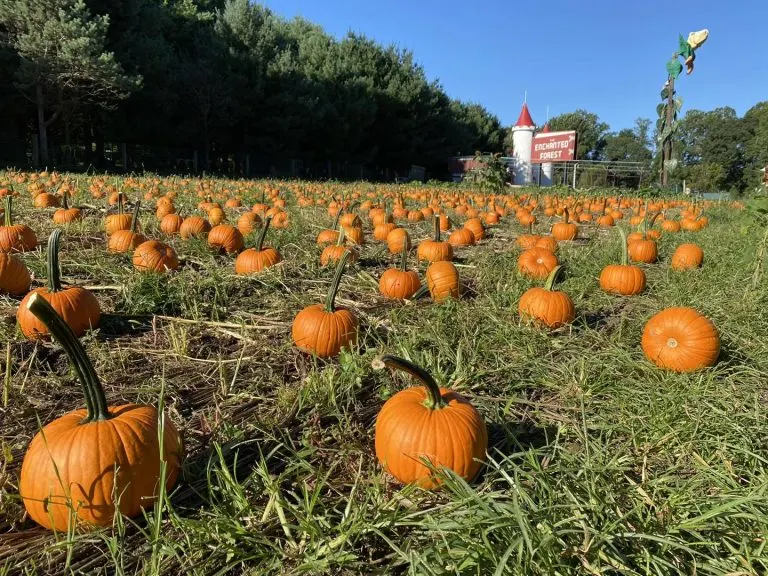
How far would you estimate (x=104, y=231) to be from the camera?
5.07m

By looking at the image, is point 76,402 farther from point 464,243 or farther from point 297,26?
point 297,26

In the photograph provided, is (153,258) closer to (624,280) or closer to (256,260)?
(256,260)

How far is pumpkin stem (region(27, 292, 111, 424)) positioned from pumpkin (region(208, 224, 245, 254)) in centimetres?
327

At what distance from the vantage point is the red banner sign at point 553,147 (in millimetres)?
37562

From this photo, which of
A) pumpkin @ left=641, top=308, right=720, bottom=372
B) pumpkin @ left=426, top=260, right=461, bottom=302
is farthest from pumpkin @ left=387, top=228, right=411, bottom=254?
pumpkin @ left=641, top=308, right=720, bottom=372

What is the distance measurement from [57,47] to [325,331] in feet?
77.0

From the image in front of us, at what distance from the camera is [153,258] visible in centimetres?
371

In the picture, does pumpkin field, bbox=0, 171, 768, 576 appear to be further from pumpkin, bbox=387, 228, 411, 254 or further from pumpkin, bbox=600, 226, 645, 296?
pumpkin, bbox=387, 228, 411, 254

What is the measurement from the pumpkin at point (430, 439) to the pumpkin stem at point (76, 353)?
91 cm

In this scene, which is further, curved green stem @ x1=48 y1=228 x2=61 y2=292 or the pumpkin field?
curved green stem @ x1=48 y1=228 x2=61 y2=292

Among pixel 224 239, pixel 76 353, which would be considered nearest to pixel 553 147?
pixel 224 239

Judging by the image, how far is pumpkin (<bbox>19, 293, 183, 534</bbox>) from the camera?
145cm

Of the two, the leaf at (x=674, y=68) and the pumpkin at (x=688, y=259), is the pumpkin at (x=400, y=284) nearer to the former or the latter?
the pumpkin at (x=688, y=259)

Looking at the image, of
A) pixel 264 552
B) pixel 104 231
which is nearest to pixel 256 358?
pixel 264 552
